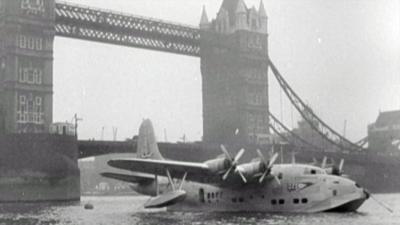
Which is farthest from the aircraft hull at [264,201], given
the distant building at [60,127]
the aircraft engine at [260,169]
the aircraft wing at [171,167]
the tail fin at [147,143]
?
the distant building at [60,127]

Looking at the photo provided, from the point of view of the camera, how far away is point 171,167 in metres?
Answer: 41.2

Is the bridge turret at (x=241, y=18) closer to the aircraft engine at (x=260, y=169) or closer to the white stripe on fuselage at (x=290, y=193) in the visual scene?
the white stripe on fuselage at (x=290, y=193)

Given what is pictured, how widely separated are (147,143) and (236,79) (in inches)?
2596

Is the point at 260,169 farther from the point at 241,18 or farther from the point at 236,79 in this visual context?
the point at 241,18

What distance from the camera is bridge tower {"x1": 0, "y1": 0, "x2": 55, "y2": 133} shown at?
8506cm

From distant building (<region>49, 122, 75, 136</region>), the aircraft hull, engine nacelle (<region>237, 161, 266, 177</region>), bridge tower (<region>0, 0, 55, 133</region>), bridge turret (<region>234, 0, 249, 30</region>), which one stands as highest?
bridge turret (<region>234, 0, 249, 30</region>)

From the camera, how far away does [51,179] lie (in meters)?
75.9

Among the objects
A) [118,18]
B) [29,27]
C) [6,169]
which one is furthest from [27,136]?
[118,18]

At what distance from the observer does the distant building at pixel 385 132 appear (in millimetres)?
152500

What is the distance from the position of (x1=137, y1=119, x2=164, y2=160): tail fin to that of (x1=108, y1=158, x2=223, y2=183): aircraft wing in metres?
8.39

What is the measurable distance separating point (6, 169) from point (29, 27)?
2335 centimetres

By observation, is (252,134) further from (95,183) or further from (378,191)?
(95,183)

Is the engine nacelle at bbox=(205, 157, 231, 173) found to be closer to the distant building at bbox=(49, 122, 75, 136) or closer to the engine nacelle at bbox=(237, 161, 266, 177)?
the engine nacelle at bbox=(237, 161, 266, 177)

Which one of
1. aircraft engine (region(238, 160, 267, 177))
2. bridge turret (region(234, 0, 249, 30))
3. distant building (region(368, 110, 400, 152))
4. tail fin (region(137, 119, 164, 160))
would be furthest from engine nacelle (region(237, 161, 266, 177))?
distant building (region(368, 110, 400, 152))
